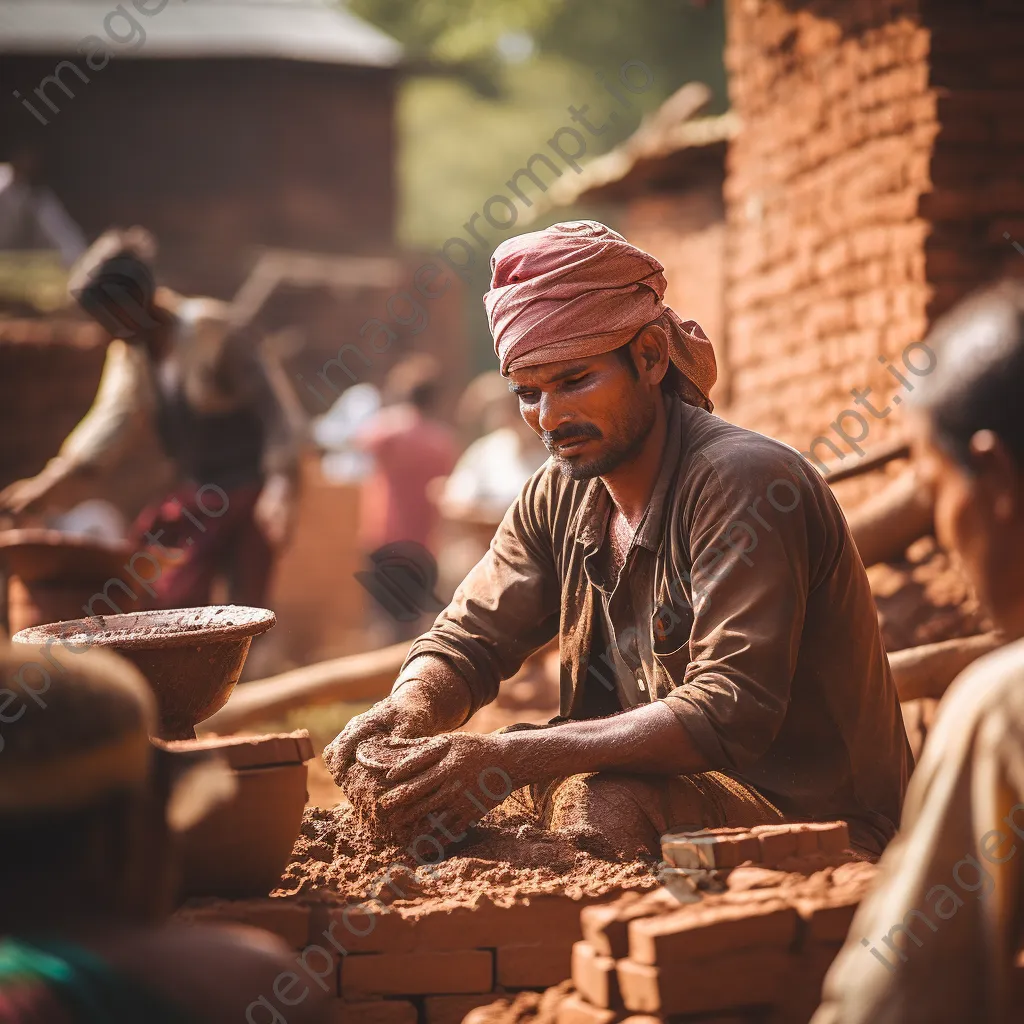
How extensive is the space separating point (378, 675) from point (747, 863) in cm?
406

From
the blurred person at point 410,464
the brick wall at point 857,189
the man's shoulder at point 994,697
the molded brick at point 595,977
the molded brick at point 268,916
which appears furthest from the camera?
the blurred person at point 410,464

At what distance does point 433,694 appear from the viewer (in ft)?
11.5

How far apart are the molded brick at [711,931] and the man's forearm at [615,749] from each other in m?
0.55

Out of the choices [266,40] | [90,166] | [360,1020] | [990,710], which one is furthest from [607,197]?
[90,166]

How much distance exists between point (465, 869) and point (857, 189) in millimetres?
4308

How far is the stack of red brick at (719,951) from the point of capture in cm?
239

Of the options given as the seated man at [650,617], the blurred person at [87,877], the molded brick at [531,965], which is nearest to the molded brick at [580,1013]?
the molded brick at [531,965]

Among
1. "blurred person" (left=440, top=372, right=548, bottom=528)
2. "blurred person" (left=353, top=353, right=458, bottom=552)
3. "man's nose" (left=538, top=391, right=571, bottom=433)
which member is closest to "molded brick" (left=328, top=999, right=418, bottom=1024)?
"man's nose" (left=538, top=391, right=571, bottom=433)

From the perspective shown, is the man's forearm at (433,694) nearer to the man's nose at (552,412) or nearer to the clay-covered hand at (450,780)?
the clay-covered hand at (450,780)

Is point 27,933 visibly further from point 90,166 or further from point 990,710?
point 90,166

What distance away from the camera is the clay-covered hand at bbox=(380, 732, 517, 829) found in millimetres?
3066

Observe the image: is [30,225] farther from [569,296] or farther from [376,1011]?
[376,1011]

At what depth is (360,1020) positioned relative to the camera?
9.67ft

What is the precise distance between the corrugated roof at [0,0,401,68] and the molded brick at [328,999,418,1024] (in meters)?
20.2
